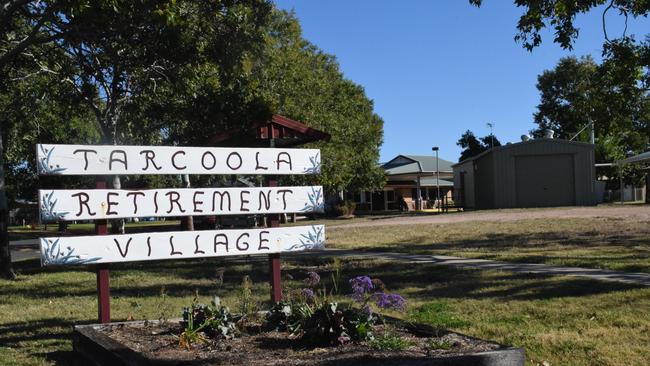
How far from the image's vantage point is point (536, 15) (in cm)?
1098

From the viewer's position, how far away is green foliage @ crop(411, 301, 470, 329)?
6.91 m

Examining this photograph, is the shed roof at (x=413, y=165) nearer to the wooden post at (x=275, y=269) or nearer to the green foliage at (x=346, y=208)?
the green foliage at (x=346, y=208)

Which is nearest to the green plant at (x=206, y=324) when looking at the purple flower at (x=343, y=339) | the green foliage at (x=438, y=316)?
the purple flower at (x=343, y=339)

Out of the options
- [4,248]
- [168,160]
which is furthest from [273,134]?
[4,248]

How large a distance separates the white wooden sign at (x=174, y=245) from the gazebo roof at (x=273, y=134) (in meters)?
1.29

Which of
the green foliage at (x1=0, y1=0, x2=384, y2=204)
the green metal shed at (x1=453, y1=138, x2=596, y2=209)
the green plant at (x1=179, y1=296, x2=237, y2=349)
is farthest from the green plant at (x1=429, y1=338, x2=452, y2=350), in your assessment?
the green metal shed at (x1=453, y1=138, x2=596, y2=209)

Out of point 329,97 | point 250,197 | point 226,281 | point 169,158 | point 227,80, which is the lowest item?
point 226,281

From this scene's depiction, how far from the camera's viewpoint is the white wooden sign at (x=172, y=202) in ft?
19.5

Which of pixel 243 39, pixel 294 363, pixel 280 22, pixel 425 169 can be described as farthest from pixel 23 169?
pixel 294 363

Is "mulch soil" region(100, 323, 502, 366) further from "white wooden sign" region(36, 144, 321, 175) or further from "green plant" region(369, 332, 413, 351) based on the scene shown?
"white wooden sign" region(36, 144, 321, 175)

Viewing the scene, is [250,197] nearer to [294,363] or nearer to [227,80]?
[294,363]

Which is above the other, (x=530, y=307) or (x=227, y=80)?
(x=227, y=80)

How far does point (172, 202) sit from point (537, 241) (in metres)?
11.2

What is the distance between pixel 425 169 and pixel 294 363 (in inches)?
2055
